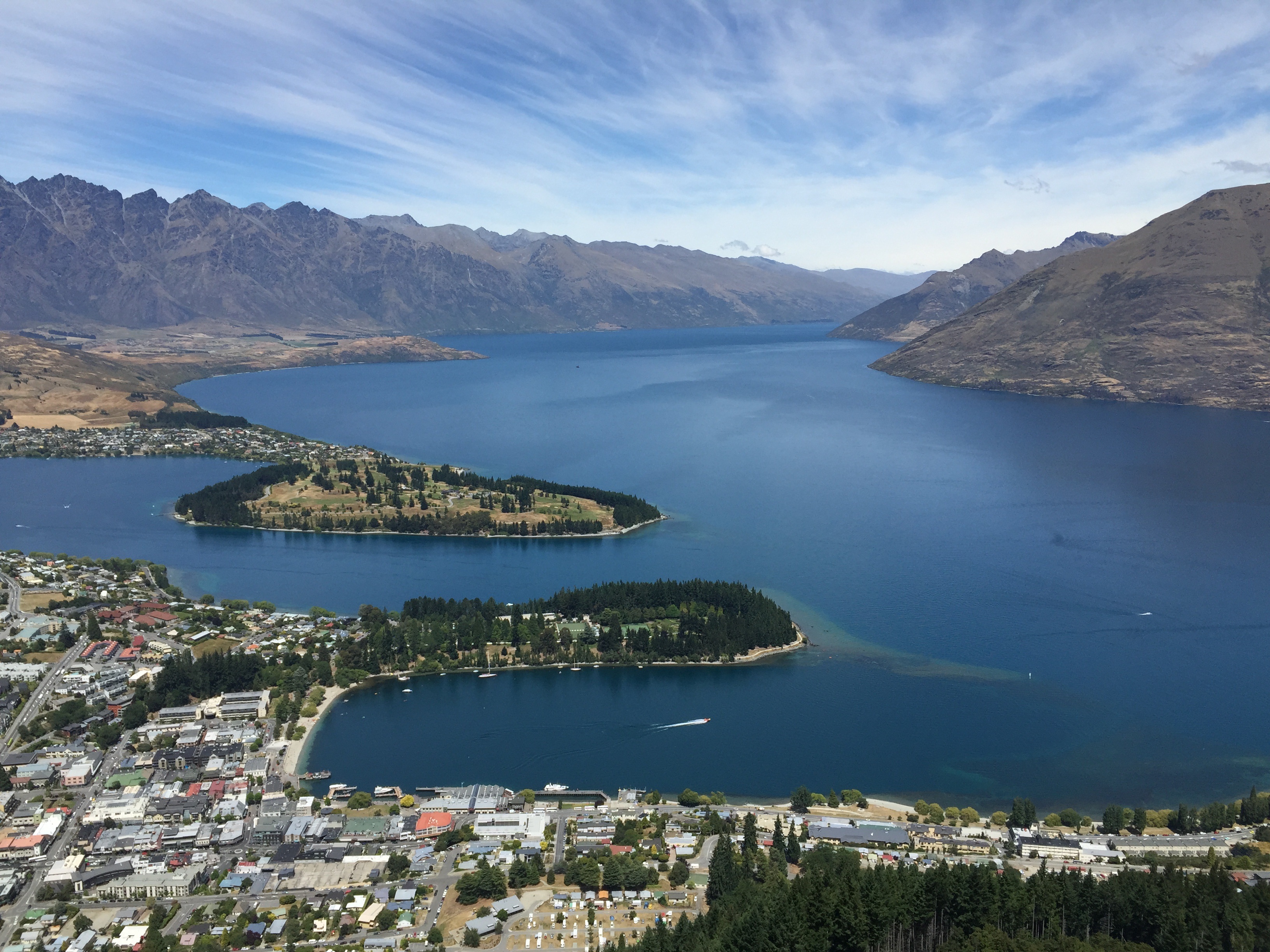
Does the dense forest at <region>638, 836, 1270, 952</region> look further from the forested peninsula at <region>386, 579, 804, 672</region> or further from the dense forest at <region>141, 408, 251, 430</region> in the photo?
→ the dense forest at <region>141, 408, 251, 430</region>

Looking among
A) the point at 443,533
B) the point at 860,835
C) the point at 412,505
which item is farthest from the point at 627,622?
the point at 412,505

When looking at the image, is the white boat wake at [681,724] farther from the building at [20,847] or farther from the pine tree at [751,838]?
the building at [20,847]

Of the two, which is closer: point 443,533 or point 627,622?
point 627,622

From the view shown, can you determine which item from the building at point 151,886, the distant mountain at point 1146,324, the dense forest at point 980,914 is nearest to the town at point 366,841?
the building at point 151,886

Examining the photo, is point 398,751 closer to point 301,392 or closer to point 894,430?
point 894,430

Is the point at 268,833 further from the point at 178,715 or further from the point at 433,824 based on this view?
the point at 178,715

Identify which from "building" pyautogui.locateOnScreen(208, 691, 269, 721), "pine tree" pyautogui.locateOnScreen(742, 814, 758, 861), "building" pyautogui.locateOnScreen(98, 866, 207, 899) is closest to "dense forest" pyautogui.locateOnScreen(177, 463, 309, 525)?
"building" pyautogui.locateOnScreen(208, 691, 269, 721)
